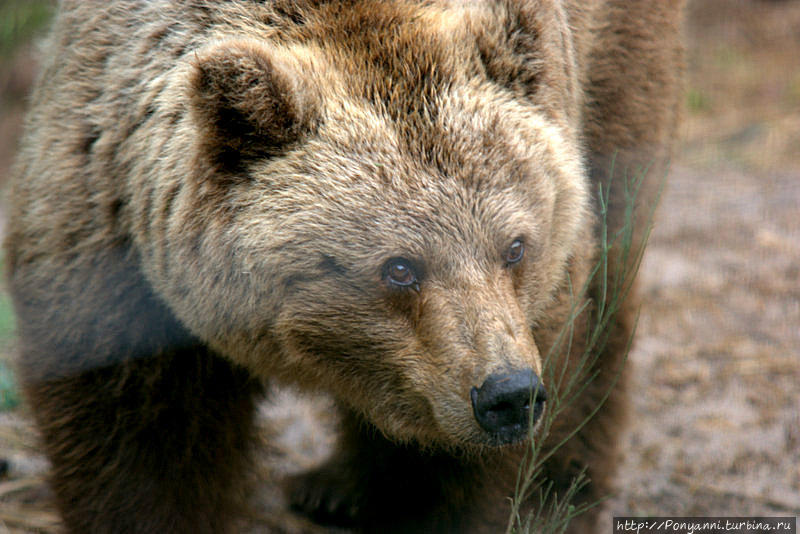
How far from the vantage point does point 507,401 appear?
8.79 feet

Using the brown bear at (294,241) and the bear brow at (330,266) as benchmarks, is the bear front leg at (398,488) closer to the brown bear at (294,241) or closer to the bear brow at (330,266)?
the brown bear at (294,241)

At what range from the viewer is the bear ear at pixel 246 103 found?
276cm

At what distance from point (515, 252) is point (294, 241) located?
2.35ft

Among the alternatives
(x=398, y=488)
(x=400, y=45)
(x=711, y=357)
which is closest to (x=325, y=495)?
→ (x=398, y=488)

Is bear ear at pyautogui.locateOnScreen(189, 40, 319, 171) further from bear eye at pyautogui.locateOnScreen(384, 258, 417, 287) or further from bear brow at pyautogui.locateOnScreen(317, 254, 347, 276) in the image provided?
bear eye at pyautogui.locateOnScreen(384, 258, 417, 287)

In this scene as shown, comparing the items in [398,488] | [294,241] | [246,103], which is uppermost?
[246,103]

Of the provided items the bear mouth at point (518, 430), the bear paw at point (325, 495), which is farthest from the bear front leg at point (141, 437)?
the bear paw at point (325, 495)

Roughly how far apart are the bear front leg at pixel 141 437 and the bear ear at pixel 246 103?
0.82m

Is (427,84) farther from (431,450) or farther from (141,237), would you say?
(431,450)

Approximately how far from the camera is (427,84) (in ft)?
10.1

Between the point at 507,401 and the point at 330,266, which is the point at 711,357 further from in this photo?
the point at 330,266

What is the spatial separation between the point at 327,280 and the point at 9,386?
2783mm

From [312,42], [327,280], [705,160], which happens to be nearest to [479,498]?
[327,280]

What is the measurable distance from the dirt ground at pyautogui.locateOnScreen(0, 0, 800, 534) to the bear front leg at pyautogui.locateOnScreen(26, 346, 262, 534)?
2.64ft
